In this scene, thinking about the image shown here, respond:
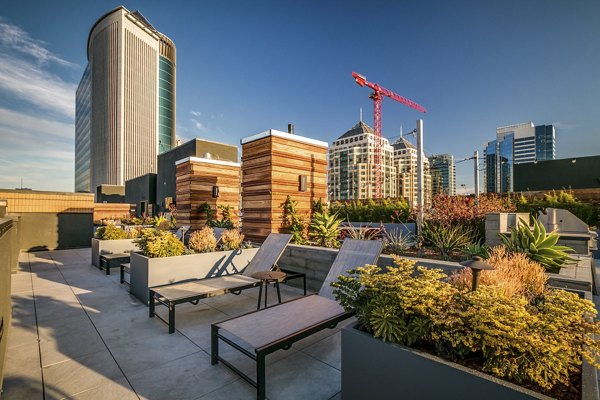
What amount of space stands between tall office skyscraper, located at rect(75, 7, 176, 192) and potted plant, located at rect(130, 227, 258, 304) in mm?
83479

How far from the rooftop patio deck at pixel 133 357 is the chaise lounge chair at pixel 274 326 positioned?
0.77 ft

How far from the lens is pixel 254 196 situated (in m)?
6.97

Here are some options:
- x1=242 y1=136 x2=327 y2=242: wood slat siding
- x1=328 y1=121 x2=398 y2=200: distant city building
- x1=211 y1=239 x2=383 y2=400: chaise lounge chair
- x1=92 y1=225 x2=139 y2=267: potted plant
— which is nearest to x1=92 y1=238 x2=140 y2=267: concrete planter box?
x1=92 y1=225 x2=139 y2=267: potted plant

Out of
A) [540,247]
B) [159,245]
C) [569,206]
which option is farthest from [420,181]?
[569,206]

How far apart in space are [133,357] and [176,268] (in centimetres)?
200

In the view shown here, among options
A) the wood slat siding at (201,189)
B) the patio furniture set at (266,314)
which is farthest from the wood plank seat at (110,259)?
the patio furniture set at (266,314)

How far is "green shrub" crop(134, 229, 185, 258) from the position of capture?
4.78 meters

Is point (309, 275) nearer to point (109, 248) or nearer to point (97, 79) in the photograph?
point (109, 248)

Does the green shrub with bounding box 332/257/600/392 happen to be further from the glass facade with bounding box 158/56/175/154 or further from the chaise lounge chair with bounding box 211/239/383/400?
the glass facade with bounding box 158/56/175/154

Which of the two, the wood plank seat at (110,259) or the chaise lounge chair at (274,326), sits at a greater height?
the chaise lounge chair at (274,326)

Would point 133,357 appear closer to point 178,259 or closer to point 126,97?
point 178,259

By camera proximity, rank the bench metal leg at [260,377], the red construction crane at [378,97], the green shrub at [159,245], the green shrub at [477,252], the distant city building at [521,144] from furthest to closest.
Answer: the distant city building at [521,144], the red construction crane at [378,97], the green shrub at [159,245], the green shrub at [477,252], the bench metal leg at [260,377]

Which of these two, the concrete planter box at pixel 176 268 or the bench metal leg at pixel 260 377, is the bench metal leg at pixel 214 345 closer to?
the bench metal leg at pixel 260 377

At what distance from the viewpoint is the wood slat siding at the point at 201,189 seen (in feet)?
30.8
